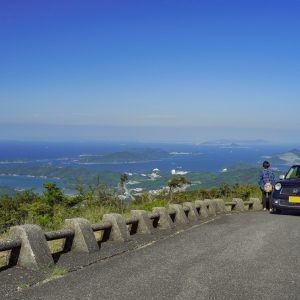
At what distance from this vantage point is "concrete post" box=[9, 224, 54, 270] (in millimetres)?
6211

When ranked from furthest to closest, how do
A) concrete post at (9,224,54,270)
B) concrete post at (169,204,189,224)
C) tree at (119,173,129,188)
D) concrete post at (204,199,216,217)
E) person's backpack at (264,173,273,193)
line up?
person's backpack at (264,173,273,193) → tree at (119,173,129,188) → concrete post at (204,199,216,217) → concrete post at (169,204,189,224) → concrete post at (9,224,54,270)

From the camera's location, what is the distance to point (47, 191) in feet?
70.3

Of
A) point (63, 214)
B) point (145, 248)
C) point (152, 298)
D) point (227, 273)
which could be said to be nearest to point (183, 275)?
point (227, 273)

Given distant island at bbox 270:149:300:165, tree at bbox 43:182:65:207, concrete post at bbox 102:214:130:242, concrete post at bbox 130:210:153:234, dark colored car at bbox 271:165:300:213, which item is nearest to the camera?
concrete post at bbox 102:214:130:242

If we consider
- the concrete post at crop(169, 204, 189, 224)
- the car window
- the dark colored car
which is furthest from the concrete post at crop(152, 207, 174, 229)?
the car window

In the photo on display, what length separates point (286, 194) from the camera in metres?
15.1

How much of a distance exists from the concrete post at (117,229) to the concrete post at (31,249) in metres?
2.23

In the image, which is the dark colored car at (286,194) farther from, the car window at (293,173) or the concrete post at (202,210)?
the concrete post at (202,210)

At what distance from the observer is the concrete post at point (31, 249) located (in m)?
6.21

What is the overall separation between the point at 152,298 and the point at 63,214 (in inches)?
268

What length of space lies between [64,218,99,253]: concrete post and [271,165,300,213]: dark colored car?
30.3 feet

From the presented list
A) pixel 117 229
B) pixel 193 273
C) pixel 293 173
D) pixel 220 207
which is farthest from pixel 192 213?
pixel 193 273

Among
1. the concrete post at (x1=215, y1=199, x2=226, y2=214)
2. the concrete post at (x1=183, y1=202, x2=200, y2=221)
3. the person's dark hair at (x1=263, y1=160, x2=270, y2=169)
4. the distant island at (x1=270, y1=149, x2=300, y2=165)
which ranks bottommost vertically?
the distant island at (x1=270, y1=149, x2=300, y2=165)

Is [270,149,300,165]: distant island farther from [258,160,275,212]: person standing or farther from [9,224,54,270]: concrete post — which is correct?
[9,224,54,270]: concrete post
